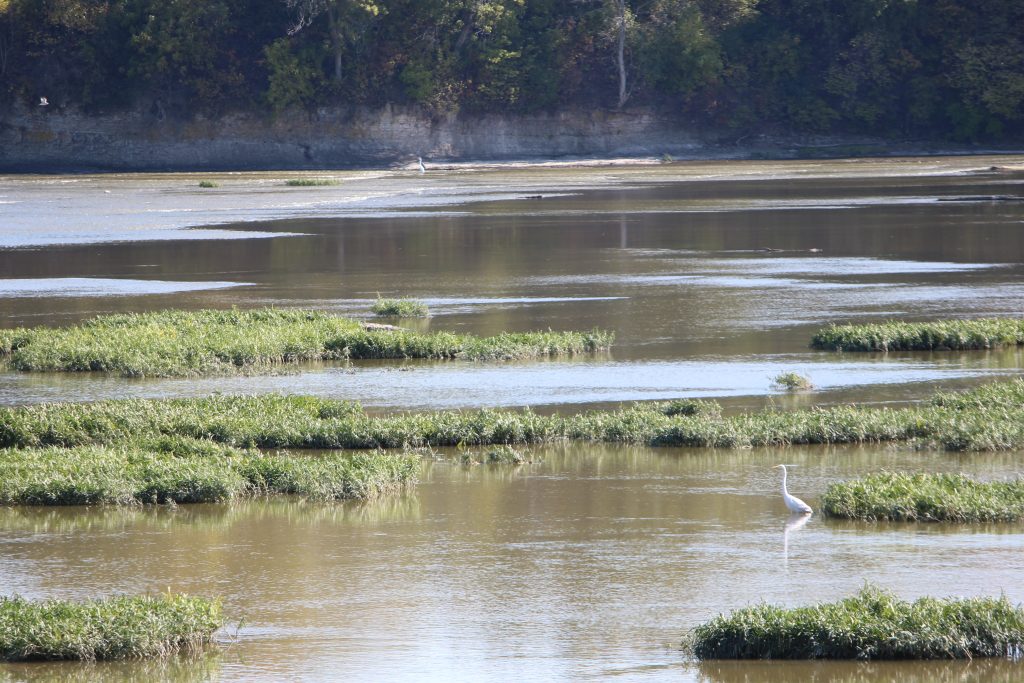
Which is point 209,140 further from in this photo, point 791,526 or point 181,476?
point 791,526

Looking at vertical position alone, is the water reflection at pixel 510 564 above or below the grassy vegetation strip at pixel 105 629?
below

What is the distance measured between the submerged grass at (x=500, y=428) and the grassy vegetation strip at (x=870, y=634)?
5932 millimetres

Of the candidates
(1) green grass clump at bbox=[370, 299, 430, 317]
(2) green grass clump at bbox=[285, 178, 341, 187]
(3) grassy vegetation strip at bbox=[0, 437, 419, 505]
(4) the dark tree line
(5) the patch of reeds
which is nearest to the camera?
(3) grassy vegetation strip at bbox=[0, 437, 419, 505]

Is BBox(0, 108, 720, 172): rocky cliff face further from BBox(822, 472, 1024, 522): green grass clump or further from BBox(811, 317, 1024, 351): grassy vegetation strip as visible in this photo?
BBox(822, 472, 1024, 522): green grass clump

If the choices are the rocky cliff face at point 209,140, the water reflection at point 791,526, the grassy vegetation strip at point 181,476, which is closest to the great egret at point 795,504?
the water reflection at point 791,526

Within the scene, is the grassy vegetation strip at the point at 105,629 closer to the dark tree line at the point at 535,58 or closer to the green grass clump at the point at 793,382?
the green grass clump at the point at 793,382

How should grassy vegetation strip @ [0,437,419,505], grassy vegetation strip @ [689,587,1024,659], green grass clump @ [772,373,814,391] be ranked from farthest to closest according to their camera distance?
green grass clump @ [772,373,814,391] < grassy vegetation strip @ [0,437,419,505] < grassy vegetation strip @ [689,587,1024,659]

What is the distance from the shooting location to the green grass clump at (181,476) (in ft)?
43.7

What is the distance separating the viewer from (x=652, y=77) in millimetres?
93250

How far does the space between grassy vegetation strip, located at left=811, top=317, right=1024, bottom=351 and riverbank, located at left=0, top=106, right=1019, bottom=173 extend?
68805 mm

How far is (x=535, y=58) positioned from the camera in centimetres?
9469

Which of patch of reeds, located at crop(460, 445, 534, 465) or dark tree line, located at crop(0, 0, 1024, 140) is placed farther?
dark tree line, located at crop(0, 0, 1024, 140)

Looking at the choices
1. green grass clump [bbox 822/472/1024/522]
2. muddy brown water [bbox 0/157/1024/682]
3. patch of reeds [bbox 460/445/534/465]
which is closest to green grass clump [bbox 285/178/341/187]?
muddy brown water [bbox 0/157/1024/682]

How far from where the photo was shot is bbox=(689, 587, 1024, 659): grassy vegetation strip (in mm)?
9312
